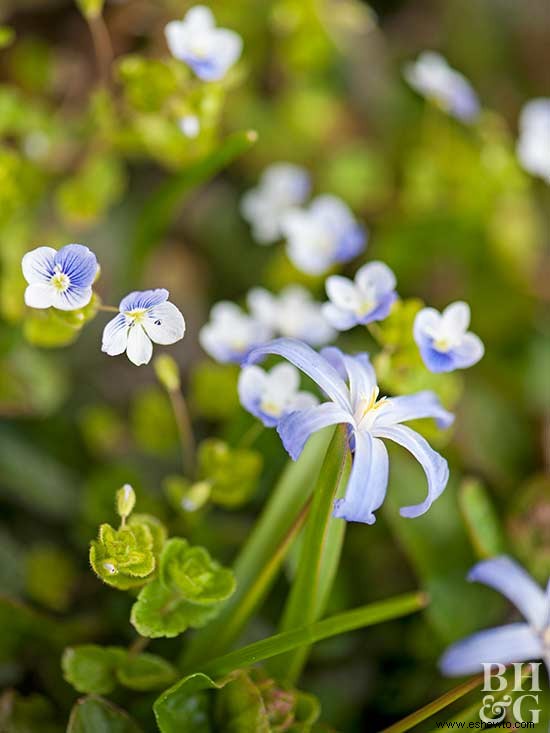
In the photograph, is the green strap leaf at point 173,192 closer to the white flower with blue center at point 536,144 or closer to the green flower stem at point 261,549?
the green flower stem at point 261,549

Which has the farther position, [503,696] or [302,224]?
[302,224]

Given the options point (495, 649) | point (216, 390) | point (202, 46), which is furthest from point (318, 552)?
point (202, 46)

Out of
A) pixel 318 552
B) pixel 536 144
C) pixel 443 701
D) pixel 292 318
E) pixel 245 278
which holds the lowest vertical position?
pixel 443 701

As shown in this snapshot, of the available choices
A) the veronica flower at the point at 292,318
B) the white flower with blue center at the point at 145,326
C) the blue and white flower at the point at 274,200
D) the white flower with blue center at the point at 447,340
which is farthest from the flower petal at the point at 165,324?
the blue and white flower at the point at 274,200

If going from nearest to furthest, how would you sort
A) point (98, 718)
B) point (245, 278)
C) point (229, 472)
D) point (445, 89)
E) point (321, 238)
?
1. point (98, 718)
2. point (229, 472)
3. point (321, 238)
4. point (445, 89)
5. point (245, 278)

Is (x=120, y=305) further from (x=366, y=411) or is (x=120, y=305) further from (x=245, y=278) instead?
(x=245, y=278)

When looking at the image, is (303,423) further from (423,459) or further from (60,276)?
(60,276)

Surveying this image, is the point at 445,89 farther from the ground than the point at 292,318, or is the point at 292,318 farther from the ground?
the point at 445,89

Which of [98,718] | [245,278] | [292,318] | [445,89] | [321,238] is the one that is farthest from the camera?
[245,278]
